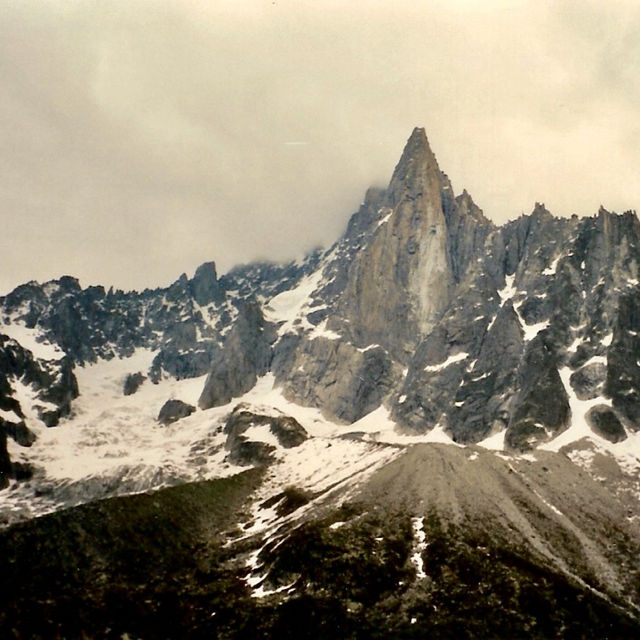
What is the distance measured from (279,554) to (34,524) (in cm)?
4740

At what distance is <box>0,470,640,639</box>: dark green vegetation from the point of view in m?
99.8

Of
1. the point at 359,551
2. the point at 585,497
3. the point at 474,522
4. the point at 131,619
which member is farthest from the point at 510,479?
the point at 131,619

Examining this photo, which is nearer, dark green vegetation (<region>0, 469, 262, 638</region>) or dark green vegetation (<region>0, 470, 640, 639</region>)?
dark green vegetation (<region>0, 470, 640, 639</region>)

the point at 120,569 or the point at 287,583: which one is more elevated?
the point at 120,569

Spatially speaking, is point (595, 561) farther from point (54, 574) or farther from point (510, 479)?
point (54, 574)

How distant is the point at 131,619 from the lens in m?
102

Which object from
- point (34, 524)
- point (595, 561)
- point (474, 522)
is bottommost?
point (595, 561)

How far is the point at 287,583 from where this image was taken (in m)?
116

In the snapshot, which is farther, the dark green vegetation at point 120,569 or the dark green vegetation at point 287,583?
the dark green vegetation at point 120,569

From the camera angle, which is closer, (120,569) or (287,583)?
(287,583)

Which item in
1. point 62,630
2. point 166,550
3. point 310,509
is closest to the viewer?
point 62,630

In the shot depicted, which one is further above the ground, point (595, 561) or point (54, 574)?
point (54, 574)

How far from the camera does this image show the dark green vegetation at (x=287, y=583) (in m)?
99.8

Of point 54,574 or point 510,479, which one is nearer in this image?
point 54,574
